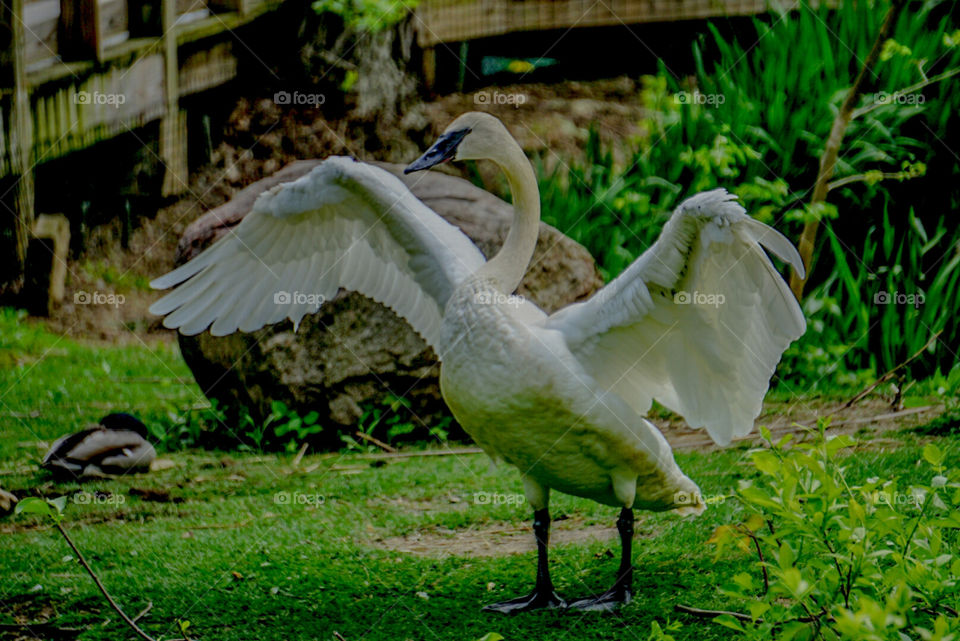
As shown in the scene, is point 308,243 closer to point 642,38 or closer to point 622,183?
point 622,183

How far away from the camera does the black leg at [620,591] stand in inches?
153

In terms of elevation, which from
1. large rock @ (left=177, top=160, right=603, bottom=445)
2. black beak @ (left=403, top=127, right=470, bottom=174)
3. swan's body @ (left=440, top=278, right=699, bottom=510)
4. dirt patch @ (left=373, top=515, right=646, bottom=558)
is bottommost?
dirt patch @ (left=373, top=515, right=646, bottom=558)

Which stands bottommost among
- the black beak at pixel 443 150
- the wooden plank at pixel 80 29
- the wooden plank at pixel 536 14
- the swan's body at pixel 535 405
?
the swan's body at pixel 535 405

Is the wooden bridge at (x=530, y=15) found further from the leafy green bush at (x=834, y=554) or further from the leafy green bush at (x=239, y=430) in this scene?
the leafy green bush at (x=834, y=554)

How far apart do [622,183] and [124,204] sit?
335cm

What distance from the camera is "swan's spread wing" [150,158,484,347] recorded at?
4.41 metres

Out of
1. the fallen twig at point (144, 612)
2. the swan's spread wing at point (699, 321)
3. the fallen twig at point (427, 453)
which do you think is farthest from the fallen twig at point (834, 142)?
the fallen twig at point (144, 612)

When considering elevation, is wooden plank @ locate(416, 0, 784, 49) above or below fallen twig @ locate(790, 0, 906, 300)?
above

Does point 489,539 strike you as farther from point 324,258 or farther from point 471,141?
point 471,141

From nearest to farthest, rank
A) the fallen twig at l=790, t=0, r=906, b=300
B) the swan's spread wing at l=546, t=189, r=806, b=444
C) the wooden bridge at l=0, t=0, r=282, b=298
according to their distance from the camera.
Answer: the swan's spread wing at l=546, t=189, r=806, b=444, the fallen twig at l=790, t=0, r=906, b=300, the wooden bridge at l=0, t=0, r=282, b=298

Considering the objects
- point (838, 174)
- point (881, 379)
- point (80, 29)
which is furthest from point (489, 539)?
point (80, 29)

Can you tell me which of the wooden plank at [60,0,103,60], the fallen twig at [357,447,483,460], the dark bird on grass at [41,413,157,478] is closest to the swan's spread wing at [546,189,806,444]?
the fallen twig at [357,447,483,460]

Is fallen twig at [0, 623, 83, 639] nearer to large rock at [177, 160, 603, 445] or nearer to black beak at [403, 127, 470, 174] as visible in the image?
black beak at [403, 127, 470, 174]

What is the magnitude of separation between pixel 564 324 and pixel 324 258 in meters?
1.27
